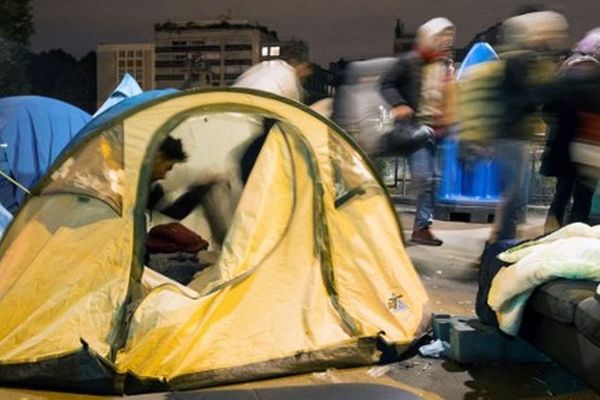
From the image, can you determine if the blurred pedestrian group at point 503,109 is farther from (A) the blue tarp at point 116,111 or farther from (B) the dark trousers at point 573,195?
(A) the blue tarp at point 116,111

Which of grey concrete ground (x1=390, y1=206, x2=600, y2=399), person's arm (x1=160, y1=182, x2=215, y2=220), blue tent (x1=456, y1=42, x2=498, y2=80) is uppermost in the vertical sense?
blue tent (x1=456, y1=42, x2=498, y2=80)

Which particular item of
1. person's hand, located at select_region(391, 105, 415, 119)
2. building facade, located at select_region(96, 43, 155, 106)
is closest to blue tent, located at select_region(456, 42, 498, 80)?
person's hand, located at select_region(391, 105, 415, 119)

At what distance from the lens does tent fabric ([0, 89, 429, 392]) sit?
11.7 ft

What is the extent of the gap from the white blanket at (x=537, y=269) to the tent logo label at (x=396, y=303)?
723 millimetres

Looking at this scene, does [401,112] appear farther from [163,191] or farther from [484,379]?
[484,379]

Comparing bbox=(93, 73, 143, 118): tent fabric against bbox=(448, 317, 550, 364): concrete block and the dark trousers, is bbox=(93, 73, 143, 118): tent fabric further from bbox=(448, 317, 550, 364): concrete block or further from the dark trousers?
bbox=(448, 317, 550, 364): concrete block

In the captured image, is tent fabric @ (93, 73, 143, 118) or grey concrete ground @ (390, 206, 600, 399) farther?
tent fabric @ (93, 73, 143, 118)

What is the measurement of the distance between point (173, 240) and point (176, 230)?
9cm

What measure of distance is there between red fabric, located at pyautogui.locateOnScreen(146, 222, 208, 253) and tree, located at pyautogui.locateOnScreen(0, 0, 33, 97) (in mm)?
22419

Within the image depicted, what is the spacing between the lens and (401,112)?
6.35 meters

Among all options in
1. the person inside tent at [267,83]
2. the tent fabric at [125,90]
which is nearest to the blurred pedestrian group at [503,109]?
the person inside tent at [267,83]

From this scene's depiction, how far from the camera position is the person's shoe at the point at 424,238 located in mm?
6832

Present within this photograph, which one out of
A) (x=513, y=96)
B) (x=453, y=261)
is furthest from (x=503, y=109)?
(x=453, y=261)

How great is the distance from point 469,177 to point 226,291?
215 inches
